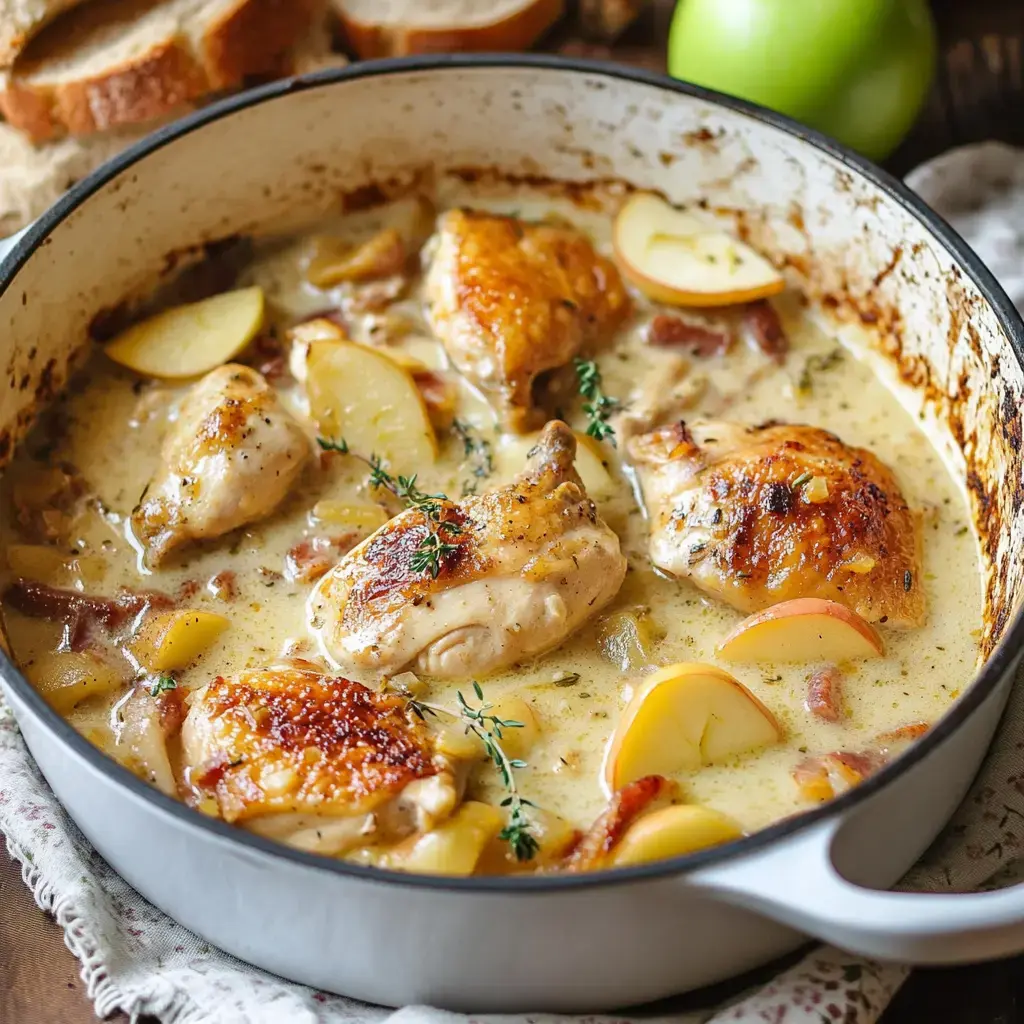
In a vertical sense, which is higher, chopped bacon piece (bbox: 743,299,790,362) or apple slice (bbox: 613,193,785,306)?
apple slice (bbox: 613,193,785,306)

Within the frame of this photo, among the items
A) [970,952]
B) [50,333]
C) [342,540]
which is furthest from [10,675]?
[970,952]

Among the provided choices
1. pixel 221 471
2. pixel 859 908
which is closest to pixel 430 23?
pixel 221 471

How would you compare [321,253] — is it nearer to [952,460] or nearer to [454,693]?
[454,693]

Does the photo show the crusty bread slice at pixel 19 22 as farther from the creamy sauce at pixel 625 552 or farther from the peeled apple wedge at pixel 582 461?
the peeled apple wedge at pixel 582 461

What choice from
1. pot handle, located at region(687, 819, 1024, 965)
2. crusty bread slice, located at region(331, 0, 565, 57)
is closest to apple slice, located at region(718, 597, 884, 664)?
pot handle, located at region(687, 819, 1024, 965)

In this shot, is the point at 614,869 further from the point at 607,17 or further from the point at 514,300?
the point at 607,17

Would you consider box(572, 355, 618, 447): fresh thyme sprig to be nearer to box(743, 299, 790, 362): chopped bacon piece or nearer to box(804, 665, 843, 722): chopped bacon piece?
box(743, 299, 790, 362): chopped bacon piece
